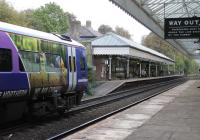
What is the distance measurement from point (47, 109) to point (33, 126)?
97cm

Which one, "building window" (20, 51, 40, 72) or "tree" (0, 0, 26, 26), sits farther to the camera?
"tree" (0, 0, 26, 26)

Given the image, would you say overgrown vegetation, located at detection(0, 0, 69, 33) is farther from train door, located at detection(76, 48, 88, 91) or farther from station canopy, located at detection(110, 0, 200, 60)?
train door, located at detection(76, 48, 88, 91)

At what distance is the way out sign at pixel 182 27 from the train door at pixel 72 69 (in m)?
17.0

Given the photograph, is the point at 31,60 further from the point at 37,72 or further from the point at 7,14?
the point at 7,14

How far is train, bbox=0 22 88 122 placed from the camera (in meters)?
13.5

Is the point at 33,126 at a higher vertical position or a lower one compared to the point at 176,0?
lower

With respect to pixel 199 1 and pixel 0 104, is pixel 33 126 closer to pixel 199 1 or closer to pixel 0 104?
pixel 0 104

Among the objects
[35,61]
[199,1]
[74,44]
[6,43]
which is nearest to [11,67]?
[6,43]

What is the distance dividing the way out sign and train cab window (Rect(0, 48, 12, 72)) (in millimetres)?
22361

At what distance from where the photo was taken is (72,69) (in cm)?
1850

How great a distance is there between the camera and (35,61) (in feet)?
50.1

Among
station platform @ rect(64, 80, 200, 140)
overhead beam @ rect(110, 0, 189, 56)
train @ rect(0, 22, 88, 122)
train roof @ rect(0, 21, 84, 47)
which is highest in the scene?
overhead beam @ rect(110, 0, 189, 56)

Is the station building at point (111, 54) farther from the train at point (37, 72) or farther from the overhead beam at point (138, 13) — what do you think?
the train at point (37, 72)

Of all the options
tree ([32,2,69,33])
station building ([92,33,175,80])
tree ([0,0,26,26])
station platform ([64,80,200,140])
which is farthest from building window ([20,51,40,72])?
tree ([32,2,69,33])
